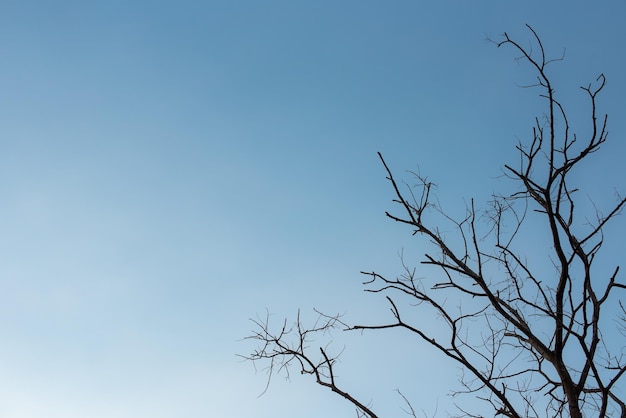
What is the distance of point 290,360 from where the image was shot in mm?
4652

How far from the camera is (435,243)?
4594mm

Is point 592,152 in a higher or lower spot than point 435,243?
higher

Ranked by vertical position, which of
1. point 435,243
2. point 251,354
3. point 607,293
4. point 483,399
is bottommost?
point 483,399

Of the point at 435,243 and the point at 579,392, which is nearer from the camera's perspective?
the point at 579,392

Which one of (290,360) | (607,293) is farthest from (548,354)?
(290,360)

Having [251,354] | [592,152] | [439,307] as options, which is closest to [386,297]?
[439,307]

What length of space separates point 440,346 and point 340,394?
2.79ft

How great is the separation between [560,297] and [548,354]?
1.64ft

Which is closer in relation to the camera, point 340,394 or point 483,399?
point 340,394

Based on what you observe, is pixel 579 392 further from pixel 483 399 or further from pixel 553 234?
pixel 553 234

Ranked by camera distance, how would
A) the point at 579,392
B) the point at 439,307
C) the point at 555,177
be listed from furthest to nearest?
the point at 555,177
the point at 439,307
the point at 579,392

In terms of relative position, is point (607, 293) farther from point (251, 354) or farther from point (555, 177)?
point (251, 354)

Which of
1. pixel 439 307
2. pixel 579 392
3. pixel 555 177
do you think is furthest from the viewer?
pixel 555 177

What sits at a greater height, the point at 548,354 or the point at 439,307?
the point at 439,307
